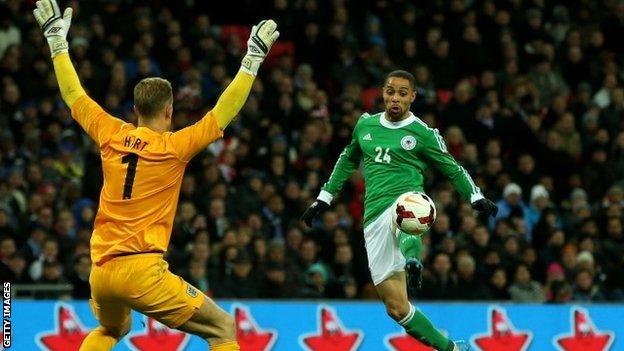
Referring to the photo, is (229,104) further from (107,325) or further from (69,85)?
(107,325)

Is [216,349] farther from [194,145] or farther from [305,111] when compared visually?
[305,111]

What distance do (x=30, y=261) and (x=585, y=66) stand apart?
9002 millimetres

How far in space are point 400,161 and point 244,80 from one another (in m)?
2.26

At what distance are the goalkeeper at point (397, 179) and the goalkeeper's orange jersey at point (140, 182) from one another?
229cm

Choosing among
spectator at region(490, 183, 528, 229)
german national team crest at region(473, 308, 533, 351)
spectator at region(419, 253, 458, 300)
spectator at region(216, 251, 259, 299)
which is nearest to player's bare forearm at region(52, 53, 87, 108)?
german national team crest at region(473, 308, 533, 351)

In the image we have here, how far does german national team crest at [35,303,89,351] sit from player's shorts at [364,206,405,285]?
332 centimetres

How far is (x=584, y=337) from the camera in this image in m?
13.2

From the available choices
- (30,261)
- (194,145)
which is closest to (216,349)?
(194,145)

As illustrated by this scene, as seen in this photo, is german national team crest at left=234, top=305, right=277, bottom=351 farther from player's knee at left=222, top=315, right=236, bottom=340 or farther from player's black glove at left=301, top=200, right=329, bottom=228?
player's knee at left=222, top=315, right=236, bottom=340

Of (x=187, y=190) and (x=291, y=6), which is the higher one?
(x=291, y=6)

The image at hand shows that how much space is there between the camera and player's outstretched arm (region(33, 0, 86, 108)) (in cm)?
789

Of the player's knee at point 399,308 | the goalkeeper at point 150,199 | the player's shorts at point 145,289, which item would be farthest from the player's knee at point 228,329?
A: the player's knee at point 399,308

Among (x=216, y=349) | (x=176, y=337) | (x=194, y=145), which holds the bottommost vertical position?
(x=176, y=337)

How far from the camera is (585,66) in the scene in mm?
19641
